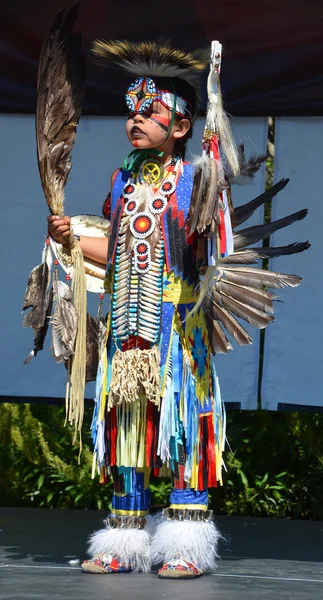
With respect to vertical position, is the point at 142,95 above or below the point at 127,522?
above

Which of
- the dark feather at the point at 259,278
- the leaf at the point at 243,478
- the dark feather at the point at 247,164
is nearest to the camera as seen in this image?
the dark feather at the point at 259,278

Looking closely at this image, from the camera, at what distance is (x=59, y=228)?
4641mm

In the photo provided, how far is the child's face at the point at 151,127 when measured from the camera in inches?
182

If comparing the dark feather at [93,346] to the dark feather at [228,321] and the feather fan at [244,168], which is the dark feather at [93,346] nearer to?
the dark feather at [228,321]

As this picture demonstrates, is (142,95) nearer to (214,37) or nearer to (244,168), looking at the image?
(244,168)

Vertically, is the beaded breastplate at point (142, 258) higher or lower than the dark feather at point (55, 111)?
lower

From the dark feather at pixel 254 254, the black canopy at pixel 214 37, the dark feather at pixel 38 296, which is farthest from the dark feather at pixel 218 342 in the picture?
the black canopy at pixel 214 37

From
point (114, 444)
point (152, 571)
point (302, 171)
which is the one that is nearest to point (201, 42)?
point (302, 171)

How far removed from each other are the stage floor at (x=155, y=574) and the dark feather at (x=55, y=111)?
51.3 inches

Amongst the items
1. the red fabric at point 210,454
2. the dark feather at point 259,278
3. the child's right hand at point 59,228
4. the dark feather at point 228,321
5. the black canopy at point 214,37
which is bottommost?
the red fabric at point 210,454

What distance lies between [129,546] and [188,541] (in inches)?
8.5

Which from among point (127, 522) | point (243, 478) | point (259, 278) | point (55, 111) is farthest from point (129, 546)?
point (243, 478)

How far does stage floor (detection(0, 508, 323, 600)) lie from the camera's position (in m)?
4.24

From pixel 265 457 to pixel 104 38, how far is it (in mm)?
2460
